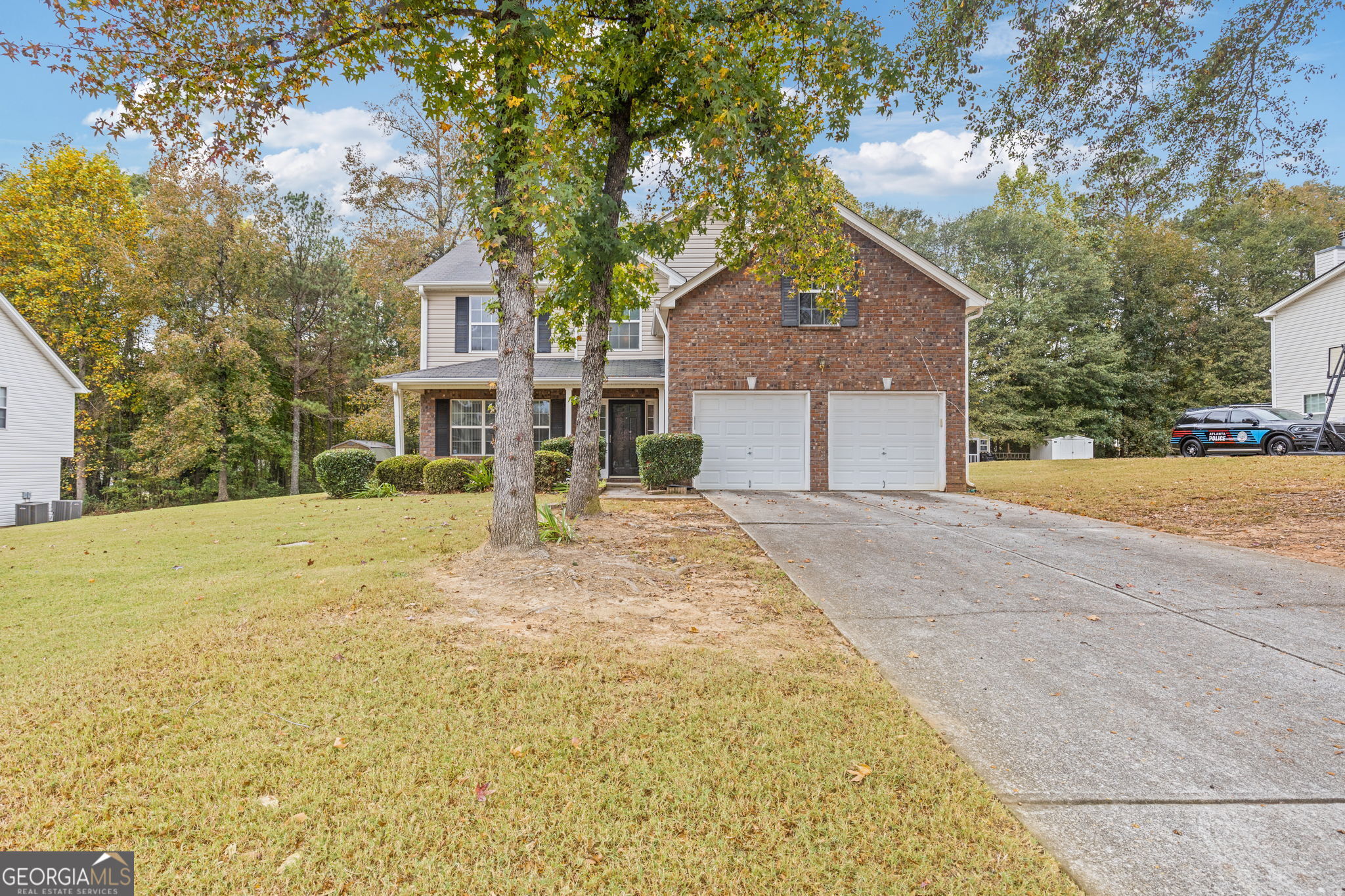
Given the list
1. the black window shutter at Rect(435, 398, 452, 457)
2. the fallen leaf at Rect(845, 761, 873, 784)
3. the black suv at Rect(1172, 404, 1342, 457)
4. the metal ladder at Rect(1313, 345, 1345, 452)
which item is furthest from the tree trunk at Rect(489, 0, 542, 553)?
the black suv at Rect(1172, 404, 1342, 457)

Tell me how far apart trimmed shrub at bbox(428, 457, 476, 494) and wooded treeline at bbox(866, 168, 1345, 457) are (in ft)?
73.4

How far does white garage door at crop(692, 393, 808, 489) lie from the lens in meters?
13.9

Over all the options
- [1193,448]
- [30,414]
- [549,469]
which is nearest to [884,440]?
[549,469]

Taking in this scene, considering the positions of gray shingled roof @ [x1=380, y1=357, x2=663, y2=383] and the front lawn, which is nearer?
the front lawn

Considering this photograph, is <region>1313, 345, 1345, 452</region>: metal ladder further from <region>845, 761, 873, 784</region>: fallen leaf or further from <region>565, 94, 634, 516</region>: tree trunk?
<region>845, 761, 873, 784</region>: fallen leaf

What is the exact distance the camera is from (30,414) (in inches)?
669

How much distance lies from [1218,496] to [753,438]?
8.42 metres

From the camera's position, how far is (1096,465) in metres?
18.8

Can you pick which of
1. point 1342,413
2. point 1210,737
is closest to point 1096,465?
point 1342,413

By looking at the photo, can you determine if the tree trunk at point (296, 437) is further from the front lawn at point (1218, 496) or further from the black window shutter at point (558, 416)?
the front lawn at point (1218, 496)

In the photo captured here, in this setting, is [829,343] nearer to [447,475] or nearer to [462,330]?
[447,475]

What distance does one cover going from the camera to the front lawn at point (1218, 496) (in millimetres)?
8227

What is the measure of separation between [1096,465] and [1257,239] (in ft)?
66.4

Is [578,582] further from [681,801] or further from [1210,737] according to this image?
[1210,737]
